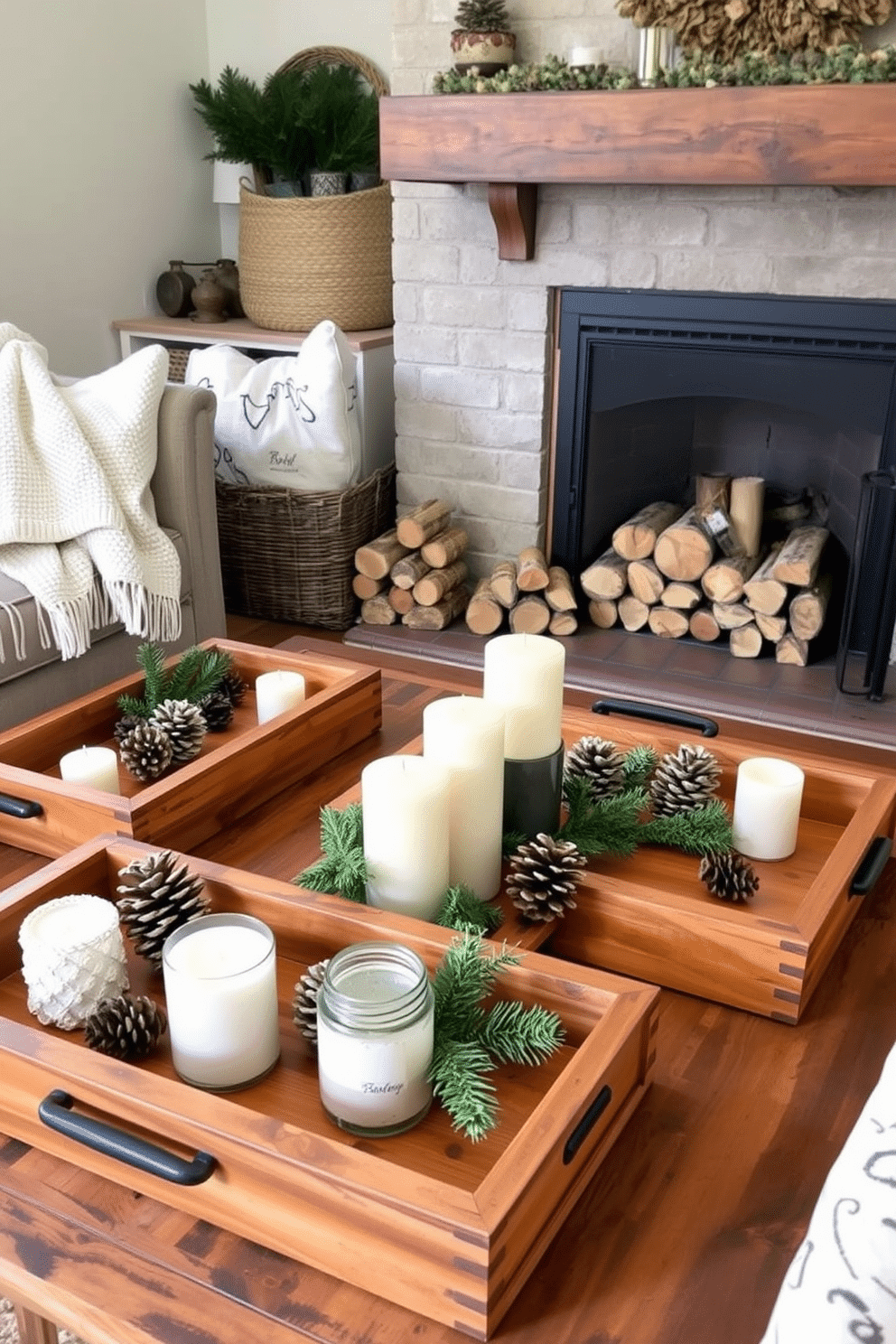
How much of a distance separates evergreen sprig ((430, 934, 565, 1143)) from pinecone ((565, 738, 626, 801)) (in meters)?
0.40

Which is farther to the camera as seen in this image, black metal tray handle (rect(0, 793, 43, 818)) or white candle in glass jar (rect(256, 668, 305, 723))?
white candle in glass jar (rect(256, 668, 305, 723))

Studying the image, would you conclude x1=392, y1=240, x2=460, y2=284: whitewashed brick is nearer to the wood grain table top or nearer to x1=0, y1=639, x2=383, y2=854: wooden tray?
x1=0, y1=639, x2=383, y2=854: wooden tray

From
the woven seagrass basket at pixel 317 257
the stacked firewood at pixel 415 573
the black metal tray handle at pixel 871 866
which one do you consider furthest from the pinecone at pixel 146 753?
the woven seagrass basket at pixel 317 257

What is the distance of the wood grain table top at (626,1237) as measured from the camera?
2.51ft

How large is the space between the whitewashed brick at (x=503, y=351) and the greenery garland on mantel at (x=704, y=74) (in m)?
0.55

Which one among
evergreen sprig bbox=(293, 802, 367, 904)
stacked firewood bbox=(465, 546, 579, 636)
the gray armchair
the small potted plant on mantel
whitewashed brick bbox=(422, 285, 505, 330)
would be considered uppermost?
the small potted plant on mantel

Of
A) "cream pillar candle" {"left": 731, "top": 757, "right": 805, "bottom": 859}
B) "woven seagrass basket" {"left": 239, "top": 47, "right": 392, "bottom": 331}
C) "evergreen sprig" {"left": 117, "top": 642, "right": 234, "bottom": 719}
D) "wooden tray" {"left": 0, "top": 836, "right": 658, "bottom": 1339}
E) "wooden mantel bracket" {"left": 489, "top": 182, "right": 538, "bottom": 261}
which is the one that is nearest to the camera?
"wooden tray" {"left": 0, "top": 836, "right": 658, "bottom": 1339}

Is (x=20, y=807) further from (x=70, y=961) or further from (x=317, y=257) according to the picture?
(x=317, y=257)

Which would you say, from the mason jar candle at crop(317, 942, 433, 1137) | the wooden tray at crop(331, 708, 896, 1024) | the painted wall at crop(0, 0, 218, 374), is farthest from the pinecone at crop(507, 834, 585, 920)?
the painted wall at crop(0, 0, 218, 374)

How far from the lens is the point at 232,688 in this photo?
1637mm

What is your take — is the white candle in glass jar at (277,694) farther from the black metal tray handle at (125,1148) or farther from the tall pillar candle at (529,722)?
the black metal tray handle at (125,1148)

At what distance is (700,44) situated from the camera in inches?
97.8

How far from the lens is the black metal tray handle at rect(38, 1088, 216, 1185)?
0.81 metres

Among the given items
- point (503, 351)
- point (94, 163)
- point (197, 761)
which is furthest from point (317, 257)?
point (197, 761)
